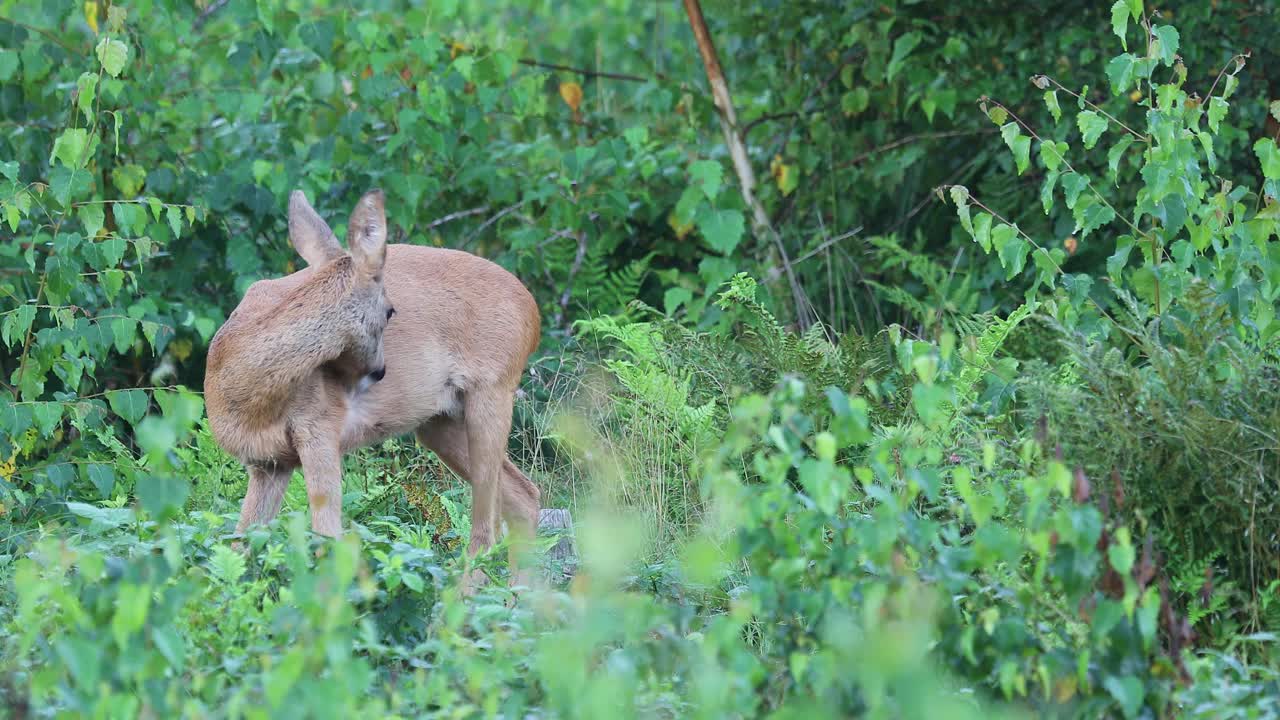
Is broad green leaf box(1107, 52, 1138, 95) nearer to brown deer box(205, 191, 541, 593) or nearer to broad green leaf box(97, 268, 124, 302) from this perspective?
brown deer box(205, 191, 541, 593)

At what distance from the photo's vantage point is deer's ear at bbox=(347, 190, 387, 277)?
5.01m

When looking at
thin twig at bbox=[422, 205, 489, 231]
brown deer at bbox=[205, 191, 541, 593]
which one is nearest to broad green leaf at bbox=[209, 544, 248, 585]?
brown deer at bbox=[205, 191, 541, 593]

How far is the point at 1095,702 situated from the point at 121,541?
108 inches

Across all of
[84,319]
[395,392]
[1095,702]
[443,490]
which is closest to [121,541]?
[395,392]

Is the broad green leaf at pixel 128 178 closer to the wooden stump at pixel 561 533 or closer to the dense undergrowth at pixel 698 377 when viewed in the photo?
the dense undergrowth at pixel 698 377

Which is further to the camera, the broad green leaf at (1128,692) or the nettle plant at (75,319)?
the nettle plant at (75,319)

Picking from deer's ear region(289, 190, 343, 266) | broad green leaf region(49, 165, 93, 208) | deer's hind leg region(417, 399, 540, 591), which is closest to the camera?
deer's ear region(289, 190, 343, 266)

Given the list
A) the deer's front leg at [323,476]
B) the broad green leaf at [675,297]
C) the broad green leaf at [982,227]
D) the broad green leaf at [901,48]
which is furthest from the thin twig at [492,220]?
the broad green leaf at [982,227]

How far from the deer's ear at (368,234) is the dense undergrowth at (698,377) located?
682 mm

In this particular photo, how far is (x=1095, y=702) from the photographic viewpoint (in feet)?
10.4

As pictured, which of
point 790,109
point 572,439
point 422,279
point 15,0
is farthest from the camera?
point 790,109

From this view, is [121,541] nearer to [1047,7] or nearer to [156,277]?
[156,277]

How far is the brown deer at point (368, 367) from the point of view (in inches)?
194

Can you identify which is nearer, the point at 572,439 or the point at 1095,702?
the point at 1095,702
